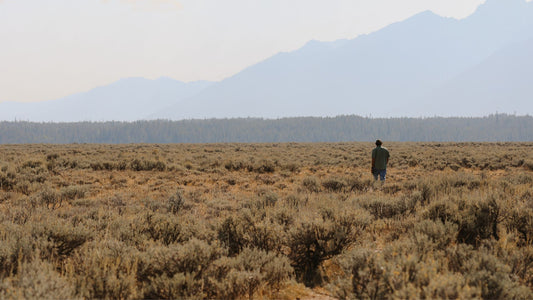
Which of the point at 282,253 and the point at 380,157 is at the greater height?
the point at 380,157

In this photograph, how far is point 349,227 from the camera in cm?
546

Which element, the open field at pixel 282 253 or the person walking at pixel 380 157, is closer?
the open field at pixel 282 253

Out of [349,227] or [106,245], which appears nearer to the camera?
[106,245]

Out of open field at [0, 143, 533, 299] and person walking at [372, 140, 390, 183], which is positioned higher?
person walking at [372, 140, 390, 183]

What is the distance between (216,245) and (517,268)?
13.0 ft

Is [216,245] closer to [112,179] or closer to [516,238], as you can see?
[516,238]

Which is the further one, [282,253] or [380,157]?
[380,157]

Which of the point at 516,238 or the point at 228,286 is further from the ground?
the point at 516,238

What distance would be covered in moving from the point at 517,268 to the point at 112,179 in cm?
1616

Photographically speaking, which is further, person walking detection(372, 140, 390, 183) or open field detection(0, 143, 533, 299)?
person walking detection(372, 140, 390, 183)

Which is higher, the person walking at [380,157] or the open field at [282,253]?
the person walking at [380,157]

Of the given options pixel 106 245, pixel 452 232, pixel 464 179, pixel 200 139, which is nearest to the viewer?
pixel 106 245

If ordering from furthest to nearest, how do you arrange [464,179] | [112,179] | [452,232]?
1. [112,179]
2. [464,179]
3. [452,232]

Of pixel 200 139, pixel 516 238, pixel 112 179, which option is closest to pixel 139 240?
pixel 516 238
